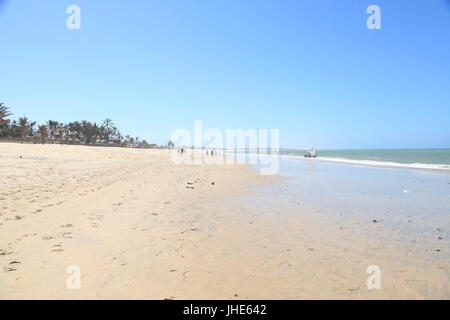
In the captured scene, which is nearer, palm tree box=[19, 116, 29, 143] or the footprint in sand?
the footprint in sand

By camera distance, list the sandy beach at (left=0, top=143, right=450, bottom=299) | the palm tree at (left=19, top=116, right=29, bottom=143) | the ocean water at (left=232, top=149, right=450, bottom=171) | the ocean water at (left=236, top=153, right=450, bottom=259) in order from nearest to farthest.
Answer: the sandy beach at (left=0, top=143, right=450, bottom=299) → the ocean water at (left=236, top=153, right=450, bottom=259) → the ocean water at (left=232, top=149, right=450, bottom=171) → the palm tree at (left=19, top=116, right=29, bottom=143)

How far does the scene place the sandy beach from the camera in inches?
136

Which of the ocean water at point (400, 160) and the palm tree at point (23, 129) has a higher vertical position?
the palm tree at point (23, 129)

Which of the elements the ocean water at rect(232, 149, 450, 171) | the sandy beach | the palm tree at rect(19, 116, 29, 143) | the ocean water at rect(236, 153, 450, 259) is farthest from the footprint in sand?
the palm tree at rect(19, 116, 29, 143)

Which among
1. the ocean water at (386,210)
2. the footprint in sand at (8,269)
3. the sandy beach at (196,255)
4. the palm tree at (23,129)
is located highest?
the palm tree at (23,129)

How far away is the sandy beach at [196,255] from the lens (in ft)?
11.3

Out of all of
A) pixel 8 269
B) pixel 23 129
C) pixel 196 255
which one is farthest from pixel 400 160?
pixel 23 129

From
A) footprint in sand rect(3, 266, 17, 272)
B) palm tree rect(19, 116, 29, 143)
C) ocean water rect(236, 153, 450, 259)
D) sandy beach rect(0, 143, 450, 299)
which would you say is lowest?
ocean water rect(236, 153, 450, 259)

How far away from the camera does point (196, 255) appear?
15.2 feet

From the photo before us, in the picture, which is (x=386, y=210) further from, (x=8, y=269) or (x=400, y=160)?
(x=400, y=160)

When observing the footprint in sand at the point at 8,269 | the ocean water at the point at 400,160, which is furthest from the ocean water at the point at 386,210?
the ocean water at the point at 400,160

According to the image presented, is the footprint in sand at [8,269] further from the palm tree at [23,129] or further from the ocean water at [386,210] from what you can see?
the palm tree at [23,129]

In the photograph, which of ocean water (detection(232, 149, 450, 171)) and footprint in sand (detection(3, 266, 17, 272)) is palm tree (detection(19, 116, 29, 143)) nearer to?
ocean water (detection(232, 149, 450, 171))

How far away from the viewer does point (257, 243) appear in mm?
5387
